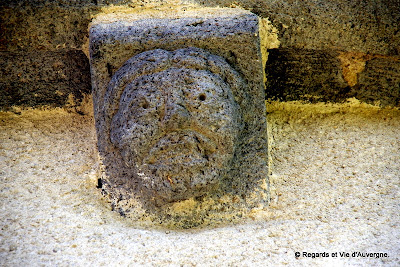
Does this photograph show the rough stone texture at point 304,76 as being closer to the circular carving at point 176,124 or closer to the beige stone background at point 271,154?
the beige stone background at point 271,154

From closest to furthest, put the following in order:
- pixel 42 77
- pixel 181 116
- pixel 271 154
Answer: pixel 181 116 < pixel 271 154 < pixel 42 77

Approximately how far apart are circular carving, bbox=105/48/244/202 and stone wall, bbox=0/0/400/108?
0.43m

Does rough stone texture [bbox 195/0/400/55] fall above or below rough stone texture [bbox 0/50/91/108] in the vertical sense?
above

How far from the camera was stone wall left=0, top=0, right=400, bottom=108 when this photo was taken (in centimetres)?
226

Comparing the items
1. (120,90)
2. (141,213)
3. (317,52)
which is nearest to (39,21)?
(120,90)

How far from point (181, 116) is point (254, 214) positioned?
0.46 metres

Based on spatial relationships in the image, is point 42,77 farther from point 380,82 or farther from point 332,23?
point 380,82

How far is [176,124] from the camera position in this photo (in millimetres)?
1848

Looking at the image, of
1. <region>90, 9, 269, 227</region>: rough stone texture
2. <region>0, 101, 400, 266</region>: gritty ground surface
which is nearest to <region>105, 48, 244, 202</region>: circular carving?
<region>90, 9, 269, 227</region>: rough stone texture

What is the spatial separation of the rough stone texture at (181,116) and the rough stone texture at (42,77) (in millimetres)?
234

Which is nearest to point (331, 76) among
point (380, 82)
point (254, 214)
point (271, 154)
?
point (380, 82)

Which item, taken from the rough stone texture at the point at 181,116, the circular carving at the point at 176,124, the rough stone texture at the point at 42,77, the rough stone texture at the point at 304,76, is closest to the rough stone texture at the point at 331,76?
the rough stone texture at the point at 304,76

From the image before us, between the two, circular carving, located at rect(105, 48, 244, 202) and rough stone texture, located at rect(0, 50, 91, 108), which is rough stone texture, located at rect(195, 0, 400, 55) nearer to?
circular carving, located at rect(105, 48, 244, 202)

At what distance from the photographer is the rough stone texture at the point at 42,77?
2.29 meters
